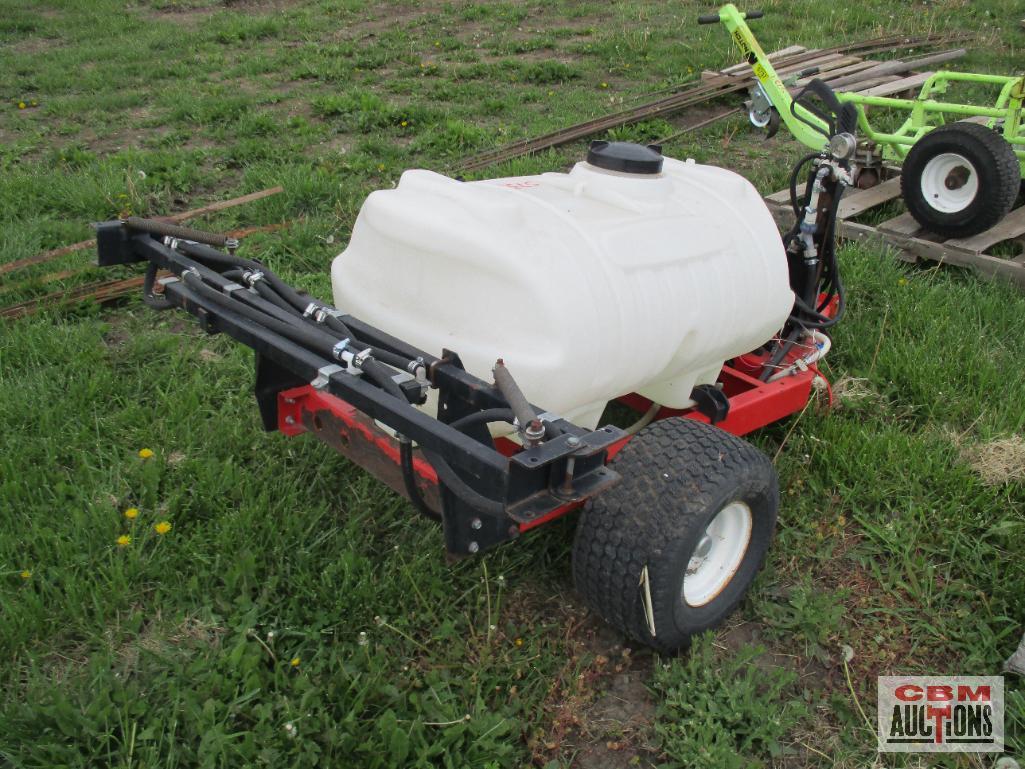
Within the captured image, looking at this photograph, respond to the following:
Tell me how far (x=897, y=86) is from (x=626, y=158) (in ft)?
17.4

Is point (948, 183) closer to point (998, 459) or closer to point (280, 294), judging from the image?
point (998, 459)

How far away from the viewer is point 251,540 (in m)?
2.54

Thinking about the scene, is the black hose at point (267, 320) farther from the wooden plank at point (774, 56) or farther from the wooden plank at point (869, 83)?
the wooden plank at point (774, 56)

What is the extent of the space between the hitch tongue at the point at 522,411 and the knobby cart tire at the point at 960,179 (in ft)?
10.7

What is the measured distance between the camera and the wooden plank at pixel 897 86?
6.75 meters

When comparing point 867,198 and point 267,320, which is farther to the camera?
point 867,198

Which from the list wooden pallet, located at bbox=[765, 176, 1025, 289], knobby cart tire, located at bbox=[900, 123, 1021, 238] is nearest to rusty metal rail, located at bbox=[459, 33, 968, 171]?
wooden pallet, located at bbox=[765, 176, 1025, 289]

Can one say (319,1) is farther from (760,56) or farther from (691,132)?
(760,56)

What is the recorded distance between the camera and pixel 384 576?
246 centimetres

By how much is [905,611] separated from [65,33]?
9.52 meters

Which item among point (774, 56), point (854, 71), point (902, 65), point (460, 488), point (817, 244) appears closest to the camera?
point (460, 488)

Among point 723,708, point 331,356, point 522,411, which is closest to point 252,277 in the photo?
point 331,356

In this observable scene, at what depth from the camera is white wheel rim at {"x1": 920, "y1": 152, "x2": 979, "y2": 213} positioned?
4.25 meters

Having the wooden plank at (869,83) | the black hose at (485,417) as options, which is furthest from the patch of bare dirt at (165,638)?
the wooden plank at (869,83)
